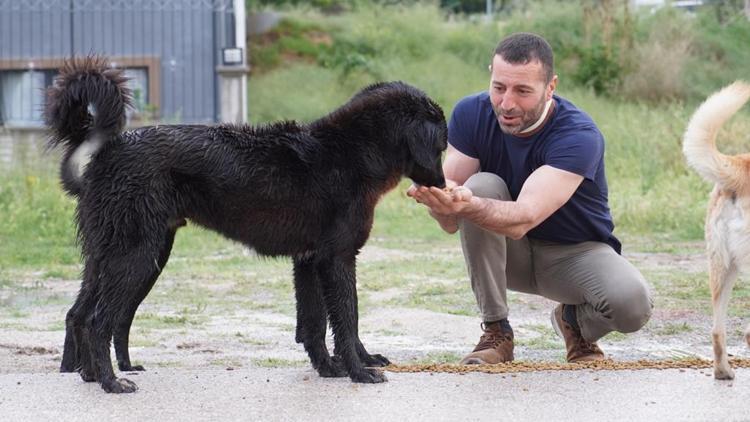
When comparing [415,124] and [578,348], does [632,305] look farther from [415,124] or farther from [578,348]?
[415,124]

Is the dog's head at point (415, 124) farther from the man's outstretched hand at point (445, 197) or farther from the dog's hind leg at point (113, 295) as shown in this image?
the dog's hind leg at point (113, 295)

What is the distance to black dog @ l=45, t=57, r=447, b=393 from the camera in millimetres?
4223

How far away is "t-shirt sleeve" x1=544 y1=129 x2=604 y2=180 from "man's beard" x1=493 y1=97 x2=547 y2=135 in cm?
15

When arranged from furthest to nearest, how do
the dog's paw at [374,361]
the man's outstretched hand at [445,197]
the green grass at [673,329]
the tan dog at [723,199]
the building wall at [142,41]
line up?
the building wall at [142,41]
the green grass at [673,329]
the dog's paw at [374,361]
the man's outstretched hand at [445,197]
the tan dog at [723,199]

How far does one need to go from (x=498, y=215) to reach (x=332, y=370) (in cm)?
101

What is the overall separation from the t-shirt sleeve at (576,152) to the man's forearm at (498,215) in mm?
311

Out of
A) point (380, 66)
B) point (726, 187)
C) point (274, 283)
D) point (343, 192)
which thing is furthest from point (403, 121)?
point (380, 66)

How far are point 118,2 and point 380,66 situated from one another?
240 inches

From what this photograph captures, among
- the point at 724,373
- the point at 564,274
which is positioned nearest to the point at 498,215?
the point at 564,274

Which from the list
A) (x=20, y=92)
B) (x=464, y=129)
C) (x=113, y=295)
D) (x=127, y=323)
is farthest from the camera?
(x=20, y=92)

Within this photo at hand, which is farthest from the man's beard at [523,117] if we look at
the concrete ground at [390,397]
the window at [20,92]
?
the window at [20,92]

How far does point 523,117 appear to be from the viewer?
5.02 m

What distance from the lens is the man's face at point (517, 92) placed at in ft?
16.1

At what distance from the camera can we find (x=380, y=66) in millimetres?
22047
